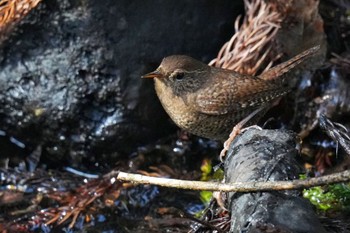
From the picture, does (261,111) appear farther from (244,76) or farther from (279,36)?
(279,36)

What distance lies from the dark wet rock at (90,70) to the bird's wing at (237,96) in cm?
78

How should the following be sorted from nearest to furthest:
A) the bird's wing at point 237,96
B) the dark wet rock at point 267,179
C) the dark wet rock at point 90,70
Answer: the dark wet rock at point 267,179 → the bird's wing at point 237,96 → the dark wet rock at point 90,70

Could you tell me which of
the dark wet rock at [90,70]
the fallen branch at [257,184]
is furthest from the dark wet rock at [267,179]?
the dark wet rock at [90,70]

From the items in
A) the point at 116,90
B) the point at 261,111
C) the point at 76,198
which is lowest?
the point at 76,198

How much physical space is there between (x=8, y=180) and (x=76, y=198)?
2.47 ft

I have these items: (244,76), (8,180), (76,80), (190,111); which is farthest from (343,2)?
(8,180)

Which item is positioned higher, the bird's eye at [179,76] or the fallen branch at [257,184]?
the bird's eye at [179,76]

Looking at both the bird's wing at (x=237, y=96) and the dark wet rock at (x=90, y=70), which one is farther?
the dark wet rock at (x=90, y=70)

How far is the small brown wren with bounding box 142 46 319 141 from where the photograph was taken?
4.51 metres

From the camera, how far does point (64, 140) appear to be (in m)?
5.23

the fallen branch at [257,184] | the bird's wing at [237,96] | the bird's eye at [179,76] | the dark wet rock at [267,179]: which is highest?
the bird's eye at [179,76]

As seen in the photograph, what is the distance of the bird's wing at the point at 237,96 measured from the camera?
14.8 feet

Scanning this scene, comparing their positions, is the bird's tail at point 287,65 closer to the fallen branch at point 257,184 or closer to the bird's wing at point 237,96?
the bird's wing at point 237,96

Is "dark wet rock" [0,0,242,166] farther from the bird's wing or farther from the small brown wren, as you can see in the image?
the bird's wing
